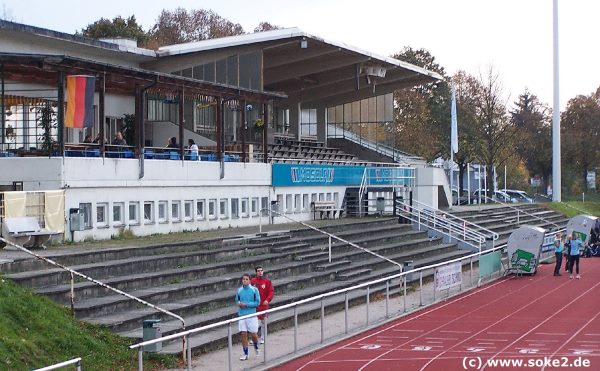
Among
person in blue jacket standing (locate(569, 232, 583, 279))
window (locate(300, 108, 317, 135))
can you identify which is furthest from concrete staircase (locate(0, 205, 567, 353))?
window (locate(300, 108, 317, 135))

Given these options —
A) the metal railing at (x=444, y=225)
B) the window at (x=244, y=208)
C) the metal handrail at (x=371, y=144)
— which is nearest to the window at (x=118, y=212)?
the window at (x=244, y=208)

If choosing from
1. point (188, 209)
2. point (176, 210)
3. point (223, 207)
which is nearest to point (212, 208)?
point (223, 207)

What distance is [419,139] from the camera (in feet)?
268

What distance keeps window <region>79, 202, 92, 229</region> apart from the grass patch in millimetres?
9603

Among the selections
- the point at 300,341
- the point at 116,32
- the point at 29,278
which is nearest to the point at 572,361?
the point at 300,341

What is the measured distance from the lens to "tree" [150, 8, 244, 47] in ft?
290

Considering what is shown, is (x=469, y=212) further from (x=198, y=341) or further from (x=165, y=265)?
(x=198, y=341)

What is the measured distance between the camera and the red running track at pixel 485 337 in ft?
62.6

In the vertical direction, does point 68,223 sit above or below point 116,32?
below

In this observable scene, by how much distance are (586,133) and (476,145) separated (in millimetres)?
21559

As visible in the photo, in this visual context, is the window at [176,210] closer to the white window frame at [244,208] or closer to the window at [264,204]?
the white window frame at [244,208]

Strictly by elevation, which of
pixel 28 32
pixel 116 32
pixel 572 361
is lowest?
pixel 572 361

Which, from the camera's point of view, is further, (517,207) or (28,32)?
(517,207)

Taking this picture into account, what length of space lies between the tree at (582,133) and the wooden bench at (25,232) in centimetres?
7550
